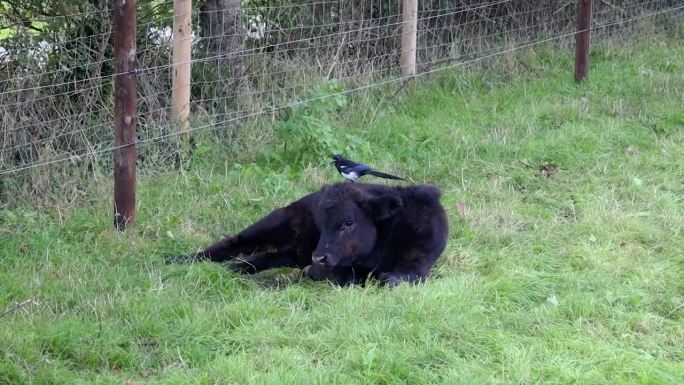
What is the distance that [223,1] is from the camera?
33.0 ft

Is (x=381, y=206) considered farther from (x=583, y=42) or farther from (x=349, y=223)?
(x=583, y=42)

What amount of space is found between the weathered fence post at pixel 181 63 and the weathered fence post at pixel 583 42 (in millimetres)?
5084

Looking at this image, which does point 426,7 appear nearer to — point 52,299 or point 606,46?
point 606,46

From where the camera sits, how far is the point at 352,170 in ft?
26.3

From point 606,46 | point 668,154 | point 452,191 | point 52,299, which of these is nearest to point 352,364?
point 52,299

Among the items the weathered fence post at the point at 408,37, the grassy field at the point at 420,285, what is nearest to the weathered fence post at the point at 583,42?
the grassy field at the point at 420,285

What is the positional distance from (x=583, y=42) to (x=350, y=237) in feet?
20.8

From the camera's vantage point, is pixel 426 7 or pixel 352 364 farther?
pixel 426 7

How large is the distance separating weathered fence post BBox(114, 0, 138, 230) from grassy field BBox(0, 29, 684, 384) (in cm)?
18

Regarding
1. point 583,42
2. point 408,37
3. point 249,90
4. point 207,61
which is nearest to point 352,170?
point 249,90

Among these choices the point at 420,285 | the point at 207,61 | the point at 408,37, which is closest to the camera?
the point at 420,285

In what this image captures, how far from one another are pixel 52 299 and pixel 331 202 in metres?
1.85

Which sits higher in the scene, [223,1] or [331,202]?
[223,1]

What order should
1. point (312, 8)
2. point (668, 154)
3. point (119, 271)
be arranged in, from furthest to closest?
point (312, 8) < point (668, 154) < point (119, 271)
